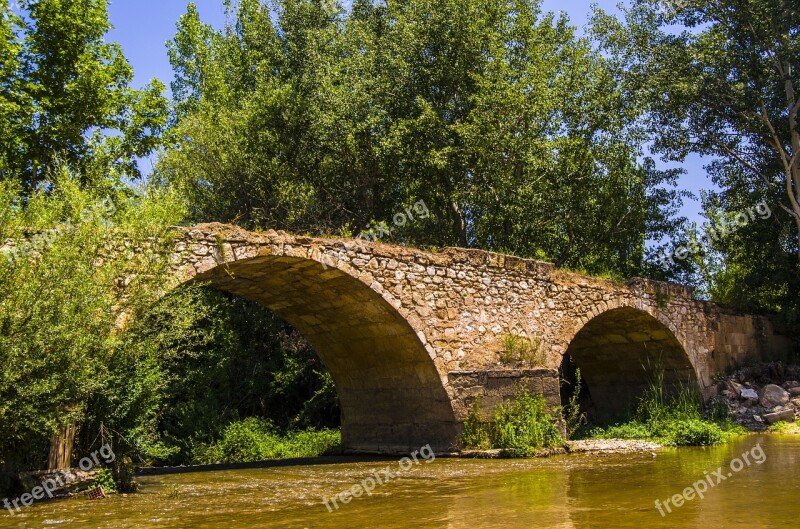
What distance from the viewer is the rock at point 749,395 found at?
16344mm

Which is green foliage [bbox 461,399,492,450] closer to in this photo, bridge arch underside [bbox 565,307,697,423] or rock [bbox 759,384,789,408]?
bridge arch underside [bbox 565,307,697,423]

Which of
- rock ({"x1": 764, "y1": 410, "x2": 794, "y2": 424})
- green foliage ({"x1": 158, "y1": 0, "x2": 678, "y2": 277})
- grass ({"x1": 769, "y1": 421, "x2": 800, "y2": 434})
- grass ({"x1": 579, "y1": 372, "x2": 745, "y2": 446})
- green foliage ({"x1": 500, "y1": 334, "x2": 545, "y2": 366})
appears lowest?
grass ({"x1": 769, "y1": 421, "x2": 800, "y2": 434})

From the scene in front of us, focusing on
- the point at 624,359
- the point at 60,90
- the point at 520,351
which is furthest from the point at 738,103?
the point at 60,90

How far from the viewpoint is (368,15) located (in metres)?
23.0

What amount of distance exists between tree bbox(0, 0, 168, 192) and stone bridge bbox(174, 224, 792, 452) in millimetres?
7856

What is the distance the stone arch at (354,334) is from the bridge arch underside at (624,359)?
495 cm

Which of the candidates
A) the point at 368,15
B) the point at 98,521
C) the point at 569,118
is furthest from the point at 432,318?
the point at 368,15

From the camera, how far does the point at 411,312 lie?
11.6 meters

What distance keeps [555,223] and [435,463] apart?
9.64 metres

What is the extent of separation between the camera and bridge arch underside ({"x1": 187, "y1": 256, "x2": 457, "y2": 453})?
1127 cm

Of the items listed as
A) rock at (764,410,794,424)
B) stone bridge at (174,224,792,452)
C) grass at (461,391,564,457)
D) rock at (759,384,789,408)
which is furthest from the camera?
rock at (759,384,789,408)

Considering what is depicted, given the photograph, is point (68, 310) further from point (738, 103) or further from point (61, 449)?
point (738, 103)

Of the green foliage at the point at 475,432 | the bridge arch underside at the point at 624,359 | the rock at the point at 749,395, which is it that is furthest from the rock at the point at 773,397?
the green foliage at the point at 475,432

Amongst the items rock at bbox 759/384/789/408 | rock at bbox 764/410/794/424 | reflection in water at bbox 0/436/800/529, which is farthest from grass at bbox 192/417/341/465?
rock at bbox 759/384/789/408
